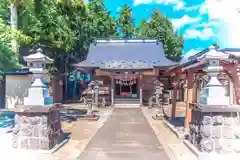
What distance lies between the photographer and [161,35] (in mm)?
29141

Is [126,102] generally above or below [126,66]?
below

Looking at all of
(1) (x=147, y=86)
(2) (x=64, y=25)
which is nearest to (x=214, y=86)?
(2) (x=64, y=25)

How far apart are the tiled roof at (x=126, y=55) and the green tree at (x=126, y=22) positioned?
9.54m

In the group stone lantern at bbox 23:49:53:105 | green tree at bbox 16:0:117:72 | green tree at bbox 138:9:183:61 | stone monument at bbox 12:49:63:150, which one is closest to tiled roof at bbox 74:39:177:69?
green tree at bbox 16:0:117:72

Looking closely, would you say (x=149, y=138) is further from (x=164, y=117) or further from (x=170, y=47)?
(x=170, y=47)

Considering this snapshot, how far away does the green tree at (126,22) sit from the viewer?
33.6 m

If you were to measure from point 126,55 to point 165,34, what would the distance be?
322 inches

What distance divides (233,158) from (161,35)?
24.5 m

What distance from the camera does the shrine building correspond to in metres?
20.4

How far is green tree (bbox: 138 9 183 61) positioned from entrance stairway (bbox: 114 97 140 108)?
33.3ft

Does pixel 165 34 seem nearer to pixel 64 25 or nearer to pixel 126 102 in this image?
pixel 126 102

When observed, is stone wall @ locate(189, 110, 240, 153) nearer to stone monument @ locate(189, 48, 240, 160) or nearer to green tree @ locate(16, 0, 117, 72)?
stone monument @ locate(189, 48, 240, 160)

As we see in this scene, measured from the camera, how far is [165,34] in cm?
2914

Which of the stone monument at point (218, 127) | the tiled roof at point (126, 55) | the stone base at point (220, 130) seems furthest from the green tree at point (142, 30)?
the stone base at point (220, 130)
